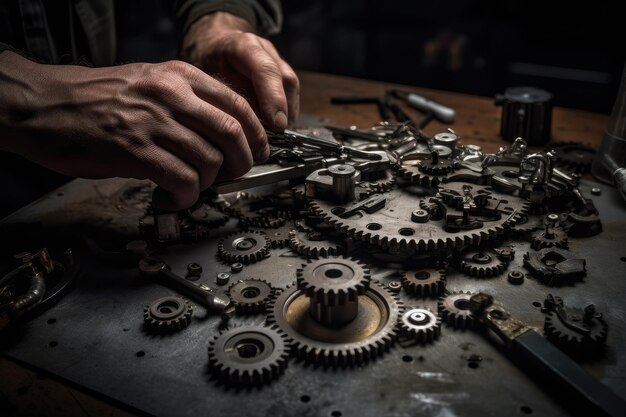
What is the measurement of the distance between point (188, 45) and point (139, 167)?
99 centimetres

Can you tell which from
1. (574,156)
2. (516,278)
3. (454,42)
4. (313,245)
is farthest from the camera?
(454,42)

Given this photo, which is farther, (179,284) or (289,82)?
(289,82)

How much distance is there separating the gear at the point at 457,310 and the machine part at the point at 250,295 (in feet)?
1.19

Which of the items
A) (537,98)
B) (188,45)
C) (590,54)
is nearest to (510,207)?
(537,98)

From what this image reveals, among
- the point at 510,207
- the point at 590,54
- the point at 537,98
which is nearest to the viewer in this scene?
Result: the point at 510,207

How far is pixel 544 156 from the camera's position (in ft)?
4.97

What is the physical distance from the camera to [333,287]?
1.07m

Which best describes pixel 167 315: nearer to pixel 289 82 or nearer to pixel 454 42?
pixel 289 82

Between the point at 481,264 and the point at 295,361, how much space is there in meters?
0.50

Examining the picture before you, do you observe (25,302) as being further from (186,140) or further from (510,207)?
Answer: (510,207)

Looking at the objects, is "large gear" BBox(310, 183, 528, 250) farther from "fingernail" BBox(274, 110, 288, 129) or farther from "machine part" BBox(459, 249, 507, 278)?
"fingernail" BBox(274, 110, 288, 129)

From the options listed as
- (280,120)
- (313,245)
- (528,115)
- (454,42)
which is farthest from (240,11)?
(454,42)

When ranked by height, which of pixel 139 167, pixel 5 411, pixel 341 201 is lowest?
pixel 5 411

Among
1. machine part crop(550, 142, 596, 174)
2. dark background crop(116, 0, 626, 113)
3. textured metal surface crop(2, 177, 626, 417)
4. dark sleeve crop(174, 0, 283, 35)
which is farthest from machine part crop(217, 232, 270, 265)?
dark background crop(116, 0, 626, 113)
